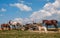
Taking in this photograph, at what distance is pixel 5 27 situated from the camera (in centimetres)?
3719

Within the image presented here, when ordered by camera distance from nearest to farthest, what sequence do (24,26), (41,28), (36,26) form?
(41,28) → (36,26) → (24,26)

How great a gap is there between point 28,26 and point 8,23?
13.1ft

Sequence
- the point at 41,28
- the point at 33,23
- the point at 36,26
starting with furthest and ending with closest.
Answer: the point at 33,23, the point at 36,26, the point at 41,28

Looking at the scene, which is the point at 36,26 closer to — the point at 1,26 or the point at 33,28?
the point at 33,28

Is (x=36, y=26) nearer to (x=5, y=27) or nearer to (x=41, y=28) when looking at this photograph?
(x=41, y=28)

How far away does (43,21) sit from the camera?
35438 millimetres

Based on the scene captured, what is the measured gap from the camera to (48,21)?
35188 mm

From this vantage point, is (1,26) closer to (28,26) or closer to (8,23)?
(8,23)

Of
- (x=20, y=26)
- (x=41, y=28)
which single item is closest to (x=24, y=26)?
(x=20, y=26)

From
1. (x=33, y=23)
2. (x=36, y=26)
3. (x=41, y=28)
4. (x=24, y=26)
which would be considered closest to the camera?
(x=41, y=28)

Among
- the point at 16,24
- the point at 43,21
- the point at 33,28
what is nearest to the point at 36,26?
the point at 33,28

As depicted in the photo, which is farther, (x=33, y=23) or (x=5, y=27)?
(x=5, y=27)

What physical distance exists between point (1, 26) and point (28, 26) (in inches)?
219

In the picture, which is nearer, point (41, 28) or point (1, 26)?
point (41, 28)
